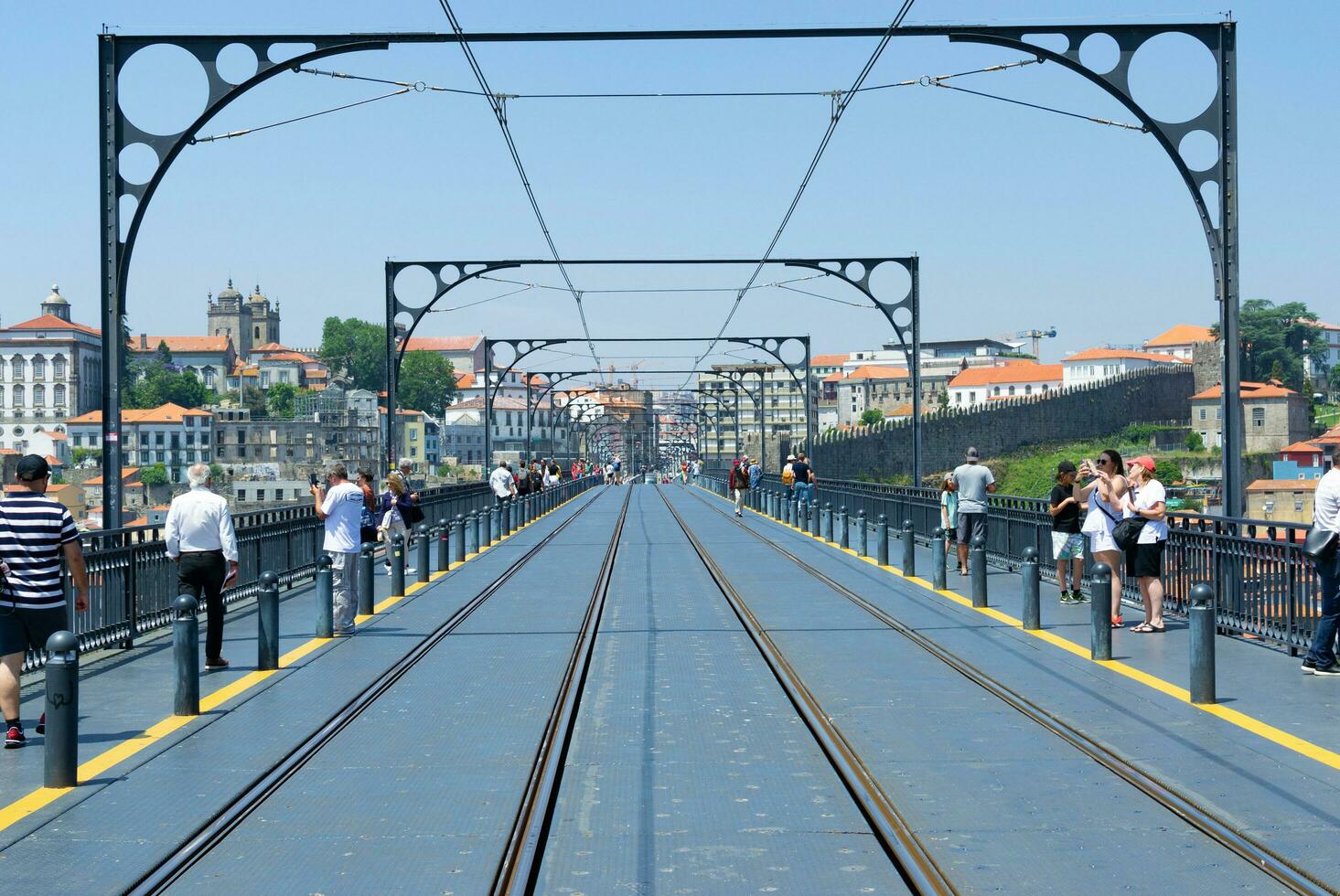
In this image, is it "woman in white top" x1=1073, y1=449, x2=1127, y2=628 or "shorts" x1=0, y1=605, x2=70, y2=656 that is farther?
"woman in white top" x1=1073, y1=449, x2=1127, y2=628

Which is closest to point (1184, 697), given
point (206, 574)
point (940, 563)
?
point (206, 574)

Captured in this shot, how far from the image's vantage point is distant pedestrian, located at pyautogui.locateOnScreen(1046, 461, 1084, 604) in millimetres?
16844

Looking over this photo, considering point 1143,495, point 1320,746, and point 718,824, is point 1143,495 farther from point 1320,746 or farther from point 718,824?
point 718,824

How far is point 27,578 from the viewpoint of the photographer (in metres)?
9.02

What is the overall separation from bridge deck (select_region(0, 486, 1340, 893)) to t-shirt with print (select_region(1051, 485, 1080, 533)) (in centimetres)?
201

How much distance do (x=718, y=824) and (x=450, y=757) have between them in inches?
87.4

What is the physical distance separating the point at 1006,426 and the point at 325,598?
11726 centimetres

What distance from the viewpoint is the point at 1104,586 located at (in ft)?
40.3

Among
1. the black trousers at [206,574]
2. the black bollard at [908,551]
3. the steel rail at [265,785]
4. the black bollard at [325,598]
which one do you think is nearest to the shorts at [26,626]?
the steel rail at [265,785]

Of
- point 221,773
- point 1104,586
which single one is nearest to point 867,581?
point 1104,586

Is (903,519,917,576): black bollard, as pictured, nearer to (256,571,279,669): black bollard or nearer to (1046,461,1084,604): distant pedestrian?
(1046,461,1084,604): distant pedestrian

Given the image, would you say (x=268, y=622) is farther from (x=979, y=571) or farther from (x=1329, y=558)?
(x=979, y=571)

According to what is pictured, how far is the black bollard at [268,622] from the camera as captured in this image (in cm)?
1195

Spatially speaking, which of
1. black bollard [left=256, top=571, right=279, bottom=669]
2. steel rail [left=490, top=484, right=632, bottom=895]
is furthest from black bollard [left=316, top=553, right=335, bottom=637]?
steel rail [left=490, top=484, right=632, bottom=895]
